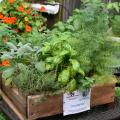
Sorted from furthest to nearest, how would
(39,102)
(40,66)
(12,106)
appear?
1. (12,106)
2. (40,66)
3. (39,102)

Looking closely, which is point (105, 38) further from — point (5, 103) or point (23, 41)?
point (5, 103)

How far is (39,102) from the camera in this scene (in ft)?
9.62

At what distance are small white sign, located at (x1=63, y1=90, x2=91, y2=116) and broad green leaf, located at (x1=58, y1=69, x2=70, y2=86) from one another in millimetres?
117

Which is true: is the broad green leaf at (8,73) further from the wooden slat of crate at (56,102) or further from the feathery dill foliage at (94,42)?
the feathery dill foliage at (94,42)

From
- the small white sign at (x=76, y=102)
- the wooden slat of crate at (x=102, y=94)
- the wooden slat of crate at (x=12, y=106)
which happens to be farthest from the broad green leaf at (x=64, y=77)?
the wooden slat of crate at (x=12, y=106)

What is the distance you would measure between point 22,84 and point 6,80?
0.78ft

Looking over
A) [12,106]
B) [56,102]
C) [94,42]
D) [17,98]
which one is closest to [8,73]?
[17,98]

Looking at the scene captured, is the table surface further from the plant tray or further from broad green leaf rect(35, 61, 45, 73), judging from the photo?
broad green leaf rect(35, 61, 45, 73)

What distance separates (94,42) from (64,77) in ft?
1.37

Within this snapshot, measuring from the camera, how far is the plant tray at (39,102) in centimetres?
294

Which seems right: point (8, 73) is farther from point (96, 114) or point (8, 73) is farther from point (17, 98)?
point (96, 114)

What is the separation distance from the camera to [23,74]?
9.86 ft

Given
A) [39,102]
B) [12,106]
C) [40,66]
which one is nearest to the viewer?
[39,102]

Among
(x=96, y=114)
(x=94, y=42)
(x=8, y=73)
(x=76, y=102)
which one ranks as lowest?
(x=96, y=114)
